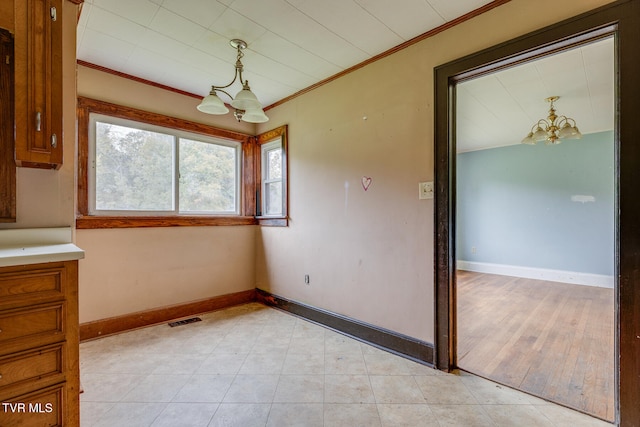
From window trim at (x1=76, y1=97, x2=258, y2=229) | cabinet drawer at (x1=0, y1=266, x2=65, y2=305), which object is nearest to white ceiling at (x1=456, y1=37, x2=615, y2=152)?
window trim at (x1=76, y1=97, x2=258, y2=229)

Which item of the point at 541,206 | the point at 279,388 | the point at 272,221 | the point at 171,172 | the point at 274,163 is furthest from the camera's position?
the point at 541,206

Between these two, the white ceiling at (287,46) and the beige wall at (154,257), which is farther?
the beige wall at (154,257)

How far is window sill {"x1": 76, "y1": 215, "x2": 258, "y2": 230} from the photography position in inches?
101

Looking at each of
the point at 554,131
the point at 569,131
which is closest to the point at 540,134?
the point at 554,131

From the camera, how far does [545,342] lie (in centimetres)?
249

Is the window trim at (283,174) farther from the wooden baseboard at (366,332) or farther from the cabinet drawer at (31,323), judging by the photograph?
the cabinet drawer at (31,323)

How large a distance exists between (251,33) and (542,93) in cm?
300

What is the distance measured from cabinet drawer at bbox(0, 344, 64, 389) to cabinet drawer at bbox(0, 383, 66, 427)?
6 cm

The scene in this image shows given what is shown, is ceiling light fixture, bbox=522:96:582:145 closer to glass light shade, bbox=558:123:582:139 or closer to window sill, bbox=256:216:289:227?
glass light shade, bbox=558:123:582:139

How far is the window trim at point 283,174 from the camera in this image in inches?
131

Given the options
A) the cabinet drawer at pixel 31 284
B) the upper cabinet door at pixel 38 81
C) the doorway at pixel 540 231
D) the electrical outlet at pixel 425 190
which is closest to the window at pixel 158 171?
the upper cabinet door at pixel 38 81

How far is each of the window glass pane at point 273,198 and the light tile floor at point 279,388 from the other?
1617mm

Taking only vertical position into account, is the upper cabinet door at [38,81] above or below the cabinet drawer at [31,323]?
above

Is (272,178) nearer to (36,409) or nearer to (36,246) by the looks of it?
(36,246)
